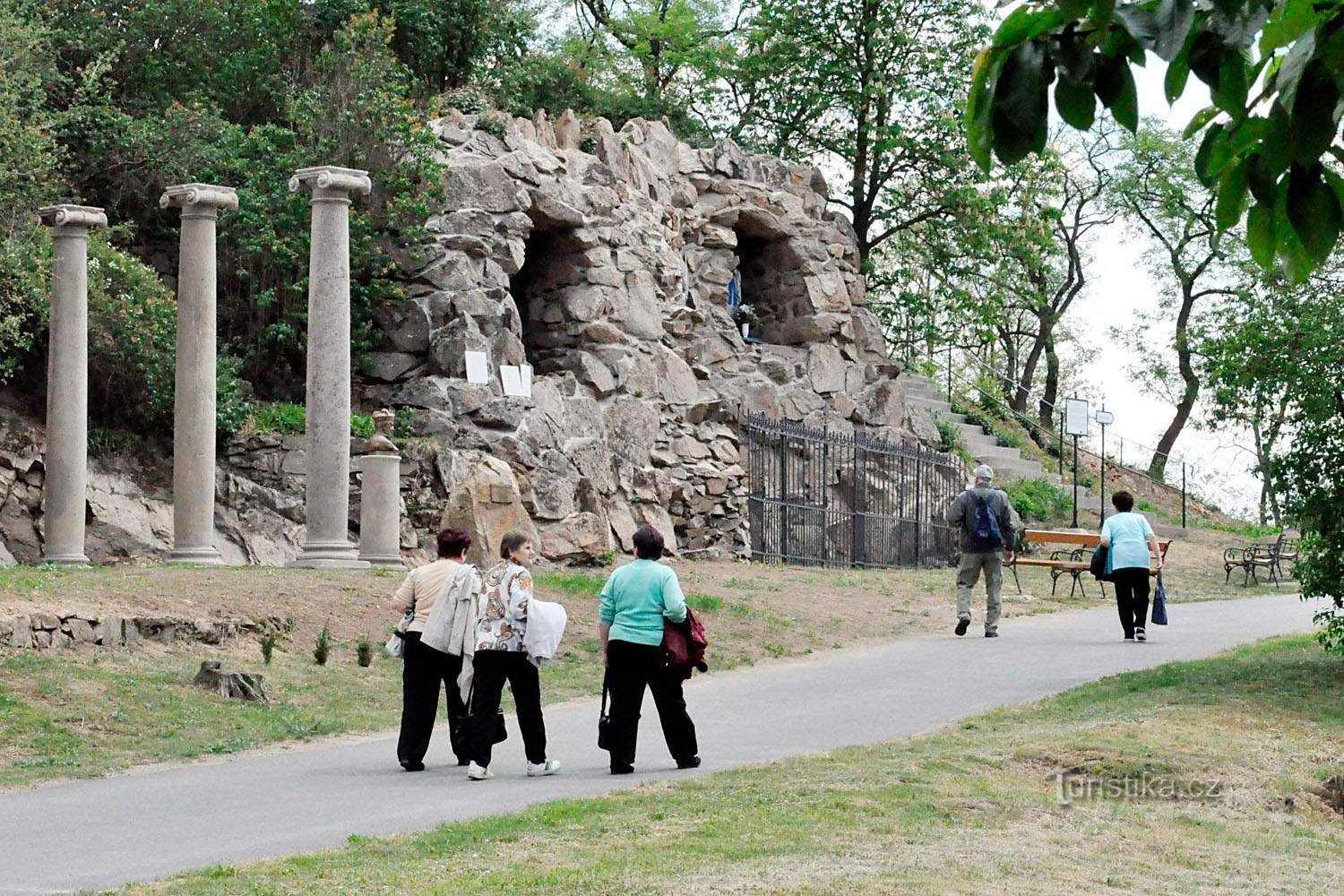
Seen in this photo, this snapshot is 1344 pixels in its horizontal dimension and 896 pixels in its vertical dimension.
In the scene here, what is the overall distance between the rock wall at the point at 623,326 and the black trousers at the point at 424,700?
33.9ft

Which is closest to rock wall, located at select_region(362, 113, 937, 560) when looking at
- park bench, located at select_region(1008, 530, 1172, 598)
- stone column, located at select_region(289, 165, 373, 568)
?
stone column, located at select_region(289, 165, 373, 568)

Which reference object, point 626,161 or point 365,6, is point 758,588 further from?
point 365,6

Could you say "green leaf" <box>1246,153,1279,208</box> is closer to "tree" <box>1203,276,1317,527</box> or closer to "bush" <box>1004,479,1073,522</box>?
"tree" <box>1203,276,1317,527</box>

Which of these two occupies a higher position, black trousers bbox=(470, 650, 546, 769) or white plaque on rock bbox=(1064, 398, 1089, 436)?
white plaque on rock bbox=(1064, 398, 1089, 436)

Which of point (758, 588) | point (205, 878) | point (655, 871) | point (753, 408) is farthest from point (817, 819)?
point (753, 408)

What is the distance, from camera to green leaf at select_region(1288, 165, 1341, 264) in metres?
3.29

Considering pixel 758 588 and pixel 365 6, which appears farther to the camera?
pixel 365 6

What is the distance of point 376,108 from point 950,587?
1122cm

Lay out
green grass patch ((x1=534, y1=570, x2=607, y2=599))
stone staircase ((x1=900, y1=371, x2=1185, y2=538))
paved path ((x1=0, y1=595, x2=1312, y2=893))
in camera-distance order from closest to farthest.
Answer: paved path ((x1=0, y1=595, x2=1312, y2=893)) → green grass patch ((x1=534, y1=570, x2=607, y2=599)) → stone staircase ((x1=900, y1=371, x2=1185, y2=538))

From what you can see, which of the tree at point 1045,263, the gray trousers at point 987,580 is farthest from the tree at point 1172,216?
the gray trousers at point 987,580

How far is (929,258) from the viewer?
34.8 m

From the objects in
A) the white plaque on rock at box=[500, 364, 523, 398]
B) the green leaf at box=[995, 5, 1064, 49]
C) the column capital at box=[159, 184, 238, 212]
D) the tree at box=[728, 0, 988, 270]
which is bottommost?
the green leaf at box=[995, 5, 1064, 49]

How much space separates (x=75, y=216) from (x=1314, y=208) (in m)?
18.7

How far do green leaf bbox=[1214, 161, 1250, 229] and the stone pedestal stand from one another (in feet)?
55.8
